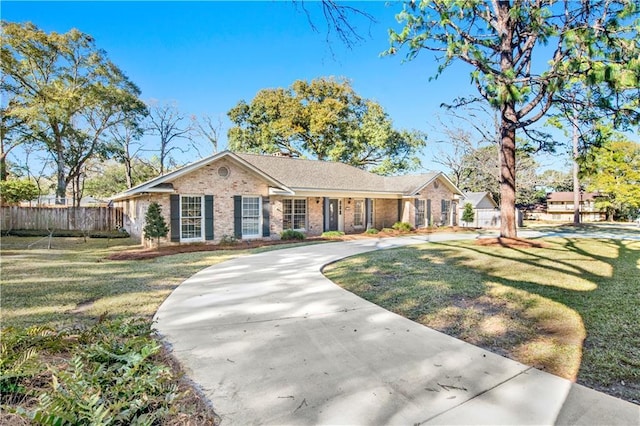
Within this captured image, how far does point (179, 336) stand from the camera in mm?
3904

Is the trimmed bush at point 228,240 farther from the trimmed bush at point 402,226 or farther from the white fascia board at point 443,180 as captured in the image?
the white fascia board at point 443,180

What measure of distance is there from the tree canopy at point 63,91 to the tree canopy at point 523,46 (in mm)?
20149

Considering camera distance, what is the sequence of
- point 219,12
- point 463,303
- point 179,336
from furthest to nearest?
point 219,12 < point 463,303 < point 179,336

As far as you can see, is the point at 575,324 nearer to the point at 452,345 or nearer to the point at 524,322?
the point at 524,322

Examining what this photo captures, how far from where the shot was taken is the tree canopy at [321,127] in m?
28.3

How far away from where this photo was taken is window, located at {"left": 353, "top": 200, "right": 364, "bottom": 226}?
20.0 m

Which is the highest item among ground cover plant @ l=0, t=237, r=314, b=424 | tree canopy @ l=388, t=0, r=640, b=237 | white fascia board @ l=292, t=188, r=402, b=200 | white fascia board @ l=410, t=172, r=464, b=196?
tree canopy @ l=388, t=0, r=640, b=237

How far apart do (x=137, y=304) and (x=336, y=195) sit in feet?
44.6

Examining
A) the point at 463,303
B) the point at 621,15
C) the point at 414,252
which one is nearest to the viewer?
the point at 463,303

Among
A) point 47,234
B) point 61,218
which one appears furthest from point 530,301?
point 61,218

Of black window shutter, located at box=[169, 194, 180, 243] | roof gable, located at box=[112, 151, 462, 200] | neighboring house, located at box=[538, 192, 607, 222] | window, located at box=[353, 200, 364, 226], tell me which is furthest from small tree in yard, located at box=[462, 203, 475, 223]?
black window shutter, located at box=[169, 194, 180, 243]

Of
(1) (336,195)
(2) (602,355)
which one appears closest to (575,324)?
(2) (602,355)

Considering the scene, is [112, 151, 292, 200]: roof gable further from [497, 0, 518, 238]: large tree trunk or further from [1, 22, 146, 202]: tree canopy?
[1, 22, 146, 202]: tree canopy

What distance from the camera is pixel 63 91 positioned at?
19.9 metres
